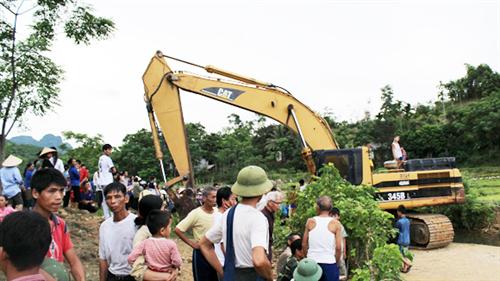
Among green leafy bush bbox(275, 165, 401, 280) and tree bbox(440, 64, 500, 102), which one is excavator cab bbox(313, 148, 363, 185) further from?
tree bbox(440, 64, 500, 102)

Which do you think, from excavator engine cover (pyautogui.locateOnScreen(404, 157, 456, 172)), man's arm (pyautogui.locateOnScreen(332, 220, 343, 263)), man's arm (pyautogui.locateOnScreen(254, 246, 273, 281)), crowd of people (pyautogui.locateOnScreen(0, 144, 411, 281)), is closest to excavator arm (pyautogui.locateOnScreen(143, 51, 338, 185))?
excavator engine cover (pyautogui.locateOnScreen(404, 157, 456, 172))

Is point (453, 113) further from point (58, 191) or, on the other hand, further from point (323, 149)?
point (58, 191)

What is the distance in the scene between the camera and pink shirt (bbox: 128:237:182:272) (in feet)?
11.0

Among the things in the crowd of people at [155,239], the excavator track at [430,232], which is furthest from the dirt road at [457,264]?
the crowd of people at [155,239]

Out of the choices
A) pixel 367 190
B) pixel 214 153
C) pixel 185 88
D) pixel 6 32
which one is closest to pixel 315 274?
pixel 367 190

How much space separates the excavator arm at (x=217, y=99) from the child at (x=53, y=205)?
7.64 meters

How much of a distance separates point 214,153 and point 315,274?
1750 inches

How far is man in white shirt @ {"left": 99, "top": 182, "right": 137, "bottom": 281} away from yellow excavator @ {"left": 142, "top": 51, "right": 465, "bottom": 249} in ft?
22.1

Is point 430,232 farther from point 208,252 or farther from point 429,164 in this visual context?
point 208,252

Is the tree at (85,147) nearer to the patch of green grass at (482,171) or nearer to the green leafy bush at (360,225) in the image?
the patch of green grass at (482,171)

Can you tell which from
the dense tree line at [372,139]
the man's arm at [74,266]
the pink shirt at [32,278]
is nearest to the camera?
the pink shirt at [32,278]

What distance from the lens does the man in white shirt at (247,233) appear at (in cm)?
292

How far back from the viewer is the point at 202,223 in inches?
175

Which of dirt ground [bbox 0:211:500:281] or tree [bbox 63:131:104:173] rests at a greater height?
tree [bbox 63:131:104:173]
